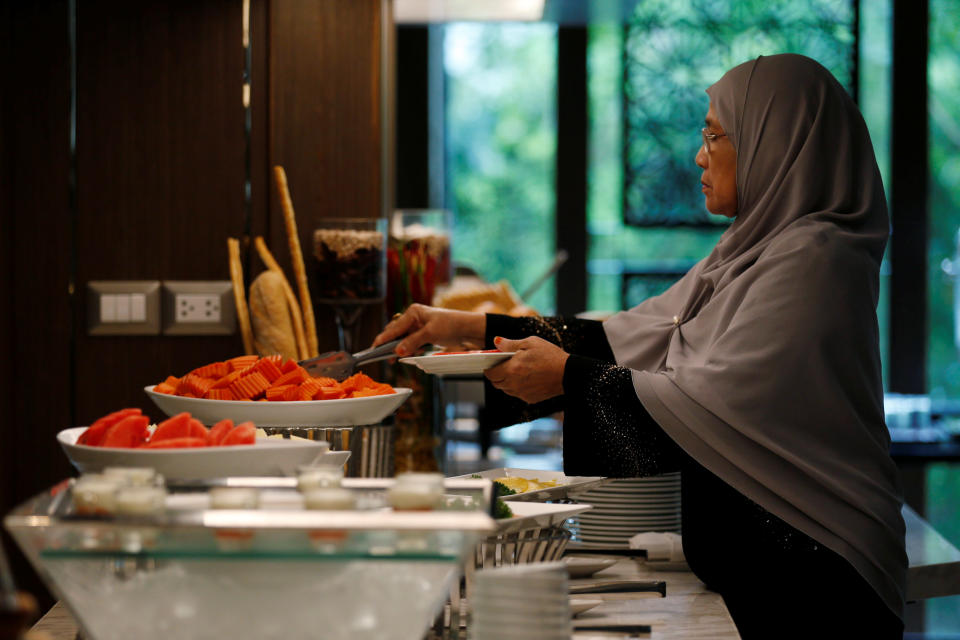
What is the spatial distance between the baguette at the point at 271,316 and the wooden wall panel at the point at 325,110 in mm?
232

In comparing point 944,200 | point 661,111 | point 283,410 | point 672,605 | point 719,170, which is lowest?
point 672,605

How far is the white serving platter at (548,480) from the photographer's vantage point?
154 centimetres

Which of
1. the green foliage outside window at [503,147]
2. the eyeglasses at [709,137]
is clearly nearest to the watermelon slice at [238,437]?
the eyeglasses at [709,137]

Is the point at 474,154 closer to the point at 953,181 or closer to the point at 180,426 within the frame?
the point at 953,181

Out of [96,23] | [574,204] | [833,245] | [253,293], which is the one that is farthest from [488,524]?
[574,204]

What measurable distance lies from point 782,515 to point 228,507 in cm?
102

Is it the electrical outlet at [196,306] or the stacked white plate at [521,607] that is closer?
the stacked white plate at [521,607]

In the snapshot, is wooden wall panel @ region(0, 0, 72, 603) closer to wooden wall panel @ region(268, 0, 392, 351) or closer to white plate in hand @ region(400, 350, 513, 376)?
wooden wall panel @ region(268, 0, 392, 351)

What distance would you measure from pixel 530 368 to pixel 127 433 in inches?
32.7

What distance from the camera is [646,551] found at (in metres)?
1.77

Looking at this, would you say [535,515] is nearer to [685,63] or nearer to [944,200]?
[685,63]

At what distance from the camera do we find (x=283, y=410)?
152cm

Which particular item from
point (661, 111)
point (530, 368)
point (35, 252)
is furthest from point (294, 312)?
point (661, 111)

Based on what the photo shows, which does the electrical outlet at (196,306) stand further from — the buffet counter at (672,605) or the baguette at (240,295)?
the buffet counter at (672,605)
